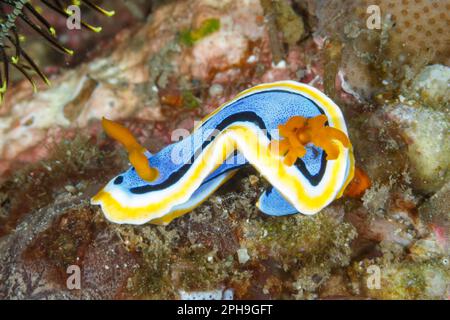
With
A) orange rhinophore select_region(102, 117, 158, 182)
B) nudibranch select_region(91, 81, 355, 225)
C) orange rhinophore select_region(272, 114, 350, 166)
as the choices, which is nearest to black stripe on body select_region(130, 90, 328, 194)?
nudibranch select_region(91, 81, 355, 225)

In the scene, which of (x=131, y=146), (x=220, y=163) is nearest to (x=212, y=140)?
(x=220, y=163)

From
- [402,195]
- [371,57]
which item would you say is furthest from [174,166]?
[371,57]

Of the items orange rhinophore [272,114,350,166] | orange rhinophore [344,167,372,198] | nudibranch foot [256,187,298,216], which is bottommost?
nudibranch foot [256,187,298,216]

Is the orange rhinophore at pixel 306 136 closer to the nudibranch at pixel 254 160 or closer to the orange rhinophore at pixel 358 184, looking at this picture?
the nudibranch at pixel 254 160

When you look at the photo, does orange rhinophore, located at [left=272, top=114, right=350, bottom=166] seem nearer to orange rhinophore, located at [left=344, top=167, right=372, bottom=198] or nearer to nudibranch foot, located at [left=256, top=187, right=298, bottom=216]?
nudibranch foot, located at [left=256, top=187, right=298, bottom=216]

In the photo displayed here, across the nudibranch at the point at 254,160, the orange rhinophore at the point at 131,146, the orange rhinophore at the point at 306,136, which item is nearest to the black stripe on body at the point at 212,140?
the nudibranch at the point at 254,160

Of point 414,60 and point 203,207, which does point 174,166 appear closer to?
point 203,207
